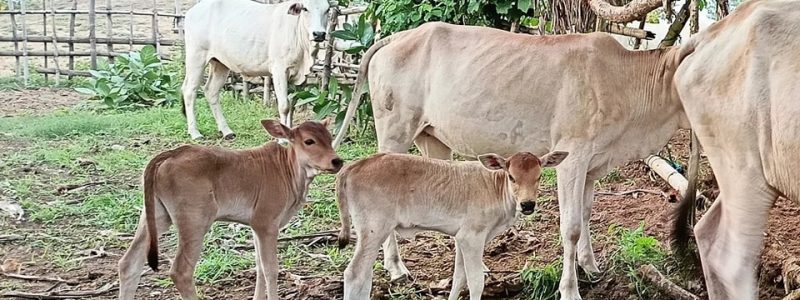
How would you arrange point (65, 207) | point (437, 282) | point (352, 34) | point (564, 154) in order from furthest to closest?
point (352, 34) < point (65, 207) < point (437, 282) < point (564, 154)

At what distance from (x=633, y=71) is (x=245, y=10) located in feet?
22.7

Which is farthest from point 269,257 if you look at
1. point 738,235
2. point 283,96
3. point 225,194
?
point 283,96

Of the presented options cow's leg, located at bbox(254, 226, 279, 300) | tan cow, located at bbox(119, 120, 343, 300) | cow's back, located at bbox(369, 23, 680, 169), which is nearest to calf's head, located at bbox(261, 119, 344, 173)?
tan cow, located at bbox(119, 120, 343, 300)

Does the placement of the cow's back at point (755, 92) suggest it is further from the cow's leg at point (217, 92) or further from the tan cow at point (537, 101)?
the cow's leg at point (217, 92)

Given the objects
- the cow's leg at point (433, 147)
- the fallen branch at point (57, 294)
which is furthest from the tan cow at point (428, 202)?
the fallen branch at point (57, 294)

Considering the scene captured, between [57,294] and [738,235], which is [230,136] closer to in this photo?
[57,294]

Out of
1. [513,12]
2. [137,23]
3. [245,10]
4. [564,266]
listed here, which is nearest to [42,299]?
[564,266]

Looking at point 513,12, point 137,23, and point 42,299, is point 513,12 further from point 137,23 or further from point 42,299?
point 137,23

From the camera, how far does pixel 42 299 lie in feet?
17.1

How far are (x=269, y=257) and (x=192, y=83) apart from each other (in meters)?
6.74

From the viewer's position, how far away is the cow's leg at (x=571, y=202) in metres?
5.09

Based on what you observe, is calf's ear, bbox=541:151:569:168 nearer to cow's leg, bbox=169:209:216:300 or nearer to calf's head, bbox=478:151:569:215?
calf's head, bbox=478:151:569:215

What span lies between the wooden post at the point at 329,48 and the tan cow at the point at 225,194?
17.4 ft

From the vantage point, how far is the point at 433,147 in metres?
6.24
